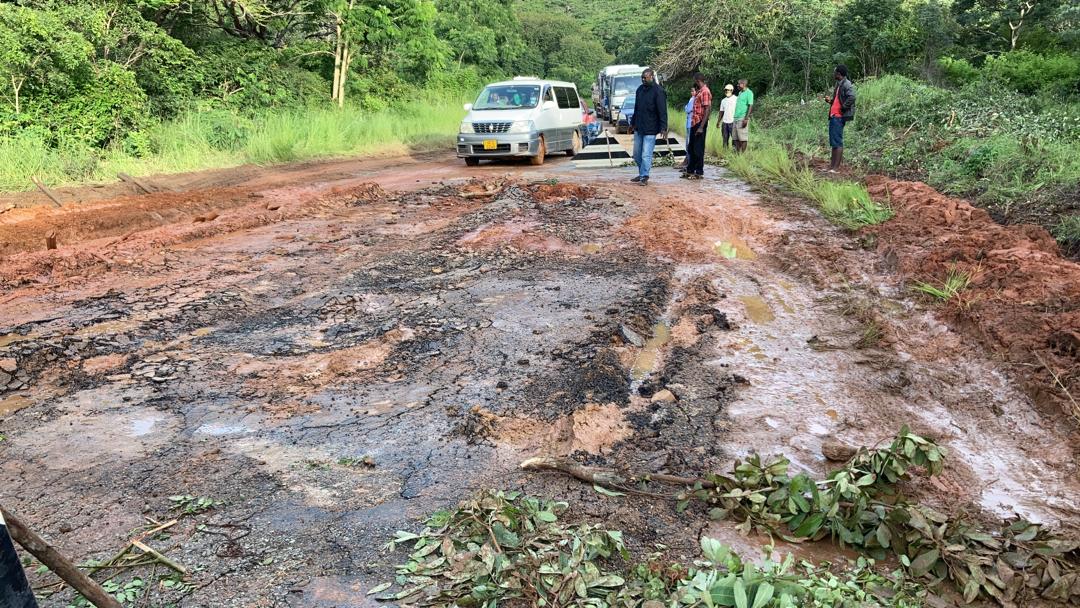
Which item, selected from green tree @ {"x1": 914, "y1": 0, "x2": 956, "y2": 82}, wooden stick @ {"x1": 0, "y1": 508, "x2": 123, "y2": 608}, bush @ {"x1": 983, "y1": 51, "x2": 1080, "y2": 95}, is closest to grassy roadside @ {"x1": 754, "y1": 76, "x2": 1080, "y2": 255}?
bush @ {"x1": 983, "y1": 51, "x2": 1080, "y2": 95}

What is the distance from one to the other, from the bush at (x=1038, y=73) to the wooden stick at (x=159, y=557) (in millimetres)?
18393

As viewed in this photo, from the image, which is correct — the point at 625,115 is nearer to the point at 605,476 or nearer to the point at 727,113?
the point at 727,113

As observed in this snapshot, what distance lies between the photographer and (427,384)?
471 centimetres

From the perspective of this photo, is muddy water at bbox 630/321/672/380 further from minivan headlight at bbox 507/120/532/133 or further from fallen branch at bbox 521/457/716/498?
minivan headlight at bbox 507/120/532/133

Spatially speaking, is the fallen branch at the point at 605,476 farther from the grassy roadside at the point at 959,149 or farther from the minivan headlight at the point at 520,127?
the minivan headlight at the point at 520,127

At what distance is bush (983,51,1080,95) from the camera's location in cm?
1566

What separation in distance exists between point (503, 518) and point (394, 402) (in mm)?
1682

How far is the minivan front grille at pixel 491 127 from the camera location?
14039 millimetres

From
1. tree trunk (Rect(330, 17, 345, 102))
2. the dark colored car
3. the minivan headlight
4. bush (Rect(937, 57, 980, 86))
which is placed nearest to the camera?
the minivan headlight

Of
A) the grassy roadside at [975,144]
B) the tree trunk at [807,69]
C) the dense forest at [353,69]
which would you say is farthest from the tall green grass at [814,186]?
the tree trunk at [807,69]

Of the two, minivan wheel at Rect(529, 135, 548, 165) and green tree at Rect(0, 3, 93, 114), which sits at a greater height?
green tree at Rect(0, 3, 93, 114)

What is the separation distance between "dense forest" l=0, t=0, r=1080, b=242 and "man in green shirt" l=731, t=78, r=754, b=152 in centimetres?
293

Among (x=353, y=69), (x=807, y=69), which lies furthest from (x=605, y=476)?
(x=807, y=69)

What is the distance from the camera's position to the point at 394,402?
4.46m
